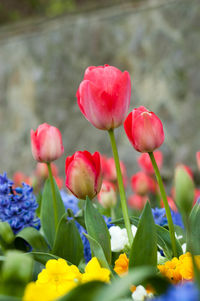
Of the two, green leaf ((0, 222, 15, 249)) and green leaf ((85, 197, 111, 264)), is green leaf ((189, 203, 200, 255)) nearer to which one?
green leaf ((85, 197, 111, 264))

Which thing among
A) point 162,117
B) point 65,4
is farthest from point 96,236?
point 65,4

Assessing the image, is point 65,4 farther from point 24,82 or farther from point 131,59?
point 131,59

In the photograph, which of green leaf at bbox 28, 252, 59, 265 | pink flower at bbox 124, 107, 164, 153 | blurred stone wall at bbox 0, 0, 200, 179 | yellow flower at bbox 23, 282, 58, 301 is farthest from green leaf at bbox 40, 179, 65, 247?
blurred stone wall at bbox 0, 0, 200, 179

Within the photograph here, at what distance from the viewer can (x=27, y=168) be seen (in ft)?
10.2

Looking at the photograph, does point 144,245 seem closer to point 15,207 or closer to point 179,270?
point 179,270

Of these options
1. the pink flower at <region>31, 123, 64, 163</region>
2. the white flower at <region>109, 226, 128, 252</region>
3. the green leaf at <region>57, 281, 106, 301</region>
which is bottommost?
the green leaf at <region>57, 281, 106, 301</region>

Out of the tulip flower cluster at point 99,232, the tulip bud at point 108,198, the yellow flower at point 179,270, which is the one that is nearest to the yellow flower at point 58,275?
the tulip flower cluster at point 99,232

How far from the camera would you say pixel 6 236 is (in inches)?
26.1

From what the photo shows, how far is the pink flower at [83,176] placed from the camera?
57 centimetres

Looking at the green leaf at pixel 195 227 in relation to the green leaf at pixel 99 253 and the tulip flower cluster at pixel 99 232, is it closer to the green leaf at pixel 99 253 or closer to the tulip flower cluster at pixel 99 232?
the tulip flower cluster at pixel 99 232

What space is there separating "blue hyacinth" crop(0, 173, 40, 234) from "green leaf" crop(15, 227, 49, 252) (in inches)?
0.9

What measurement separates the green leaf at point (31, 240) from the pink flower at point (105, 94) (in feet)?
0.78

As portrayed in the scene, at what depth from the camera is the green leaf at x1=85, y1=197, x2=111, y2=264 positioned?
56 centimetres

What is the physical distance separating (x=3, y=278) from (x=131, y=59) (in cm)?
265
